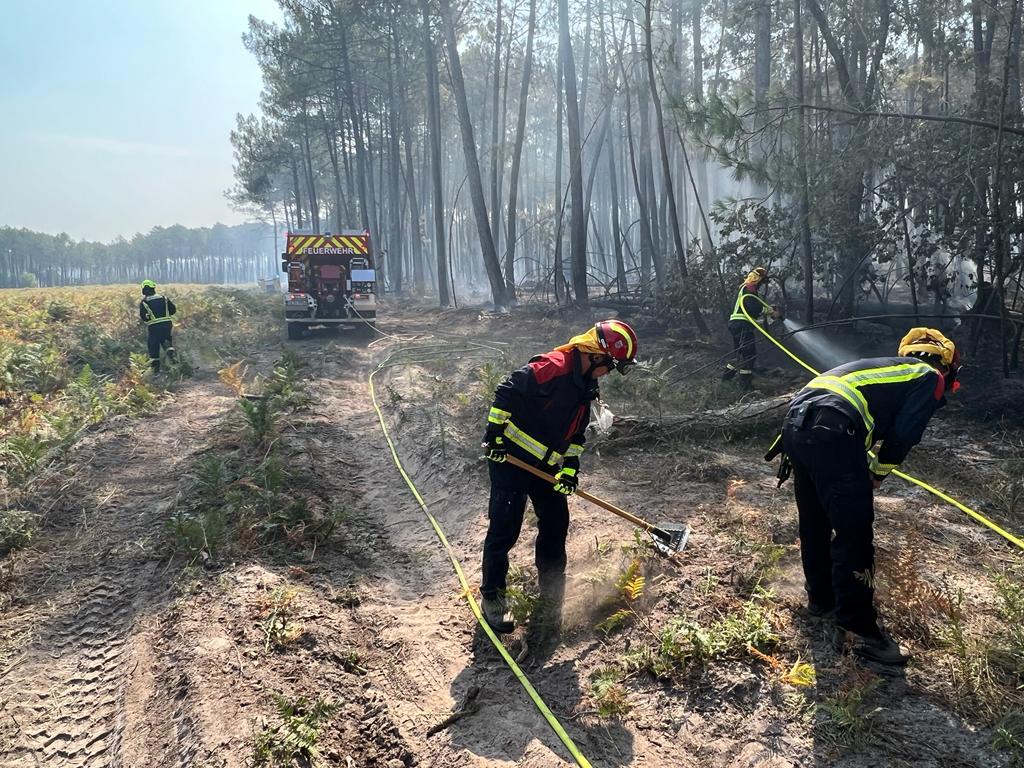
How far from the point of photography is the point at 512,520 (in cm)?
412

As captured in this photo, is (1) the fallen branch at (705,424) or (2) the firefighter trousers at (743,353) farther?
(2) the firefighter trousers at (743,353)

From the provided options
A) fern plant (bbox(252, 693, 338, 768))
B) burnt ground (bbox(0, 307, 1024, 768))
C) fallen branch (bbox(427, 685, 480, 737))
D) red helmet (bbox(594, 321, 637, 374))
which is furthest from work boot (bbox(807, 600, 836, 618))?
fern plant (bbox(252, 693, 338, 768))

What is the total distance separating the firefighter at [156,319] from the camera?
1110 centimetres

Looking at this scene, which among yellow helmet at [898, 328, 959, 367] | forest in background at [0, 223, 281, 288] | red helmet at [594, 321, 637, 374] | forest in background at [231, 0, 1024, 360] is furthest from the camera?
forest in background at [0, 223, 281, 288]

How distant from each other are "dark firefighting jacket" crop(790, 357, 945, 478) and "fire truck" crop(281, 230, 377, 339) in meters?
14.0

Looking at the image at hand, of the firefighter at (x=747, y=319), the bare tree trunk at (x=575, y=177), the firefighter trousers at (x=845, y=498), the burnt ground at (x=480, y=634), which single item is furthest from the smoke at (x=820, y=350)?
the firefighter trousers at (x=845, y=498)

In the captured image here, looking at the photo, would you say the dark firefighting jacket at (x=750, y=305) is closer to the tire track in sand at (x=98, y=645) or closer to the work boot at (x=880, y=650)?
the work boot at (x=880, y=650)

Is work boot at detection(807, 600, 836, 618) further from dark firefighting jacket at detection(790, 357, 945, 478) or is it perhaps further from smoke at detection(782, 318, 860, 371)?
smoke at detection(782, 318, 860, 371)

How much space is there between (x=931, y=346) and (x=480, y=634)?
3162mm

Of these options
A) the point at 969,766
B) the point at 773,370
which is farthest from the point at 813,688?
the point at 773,370

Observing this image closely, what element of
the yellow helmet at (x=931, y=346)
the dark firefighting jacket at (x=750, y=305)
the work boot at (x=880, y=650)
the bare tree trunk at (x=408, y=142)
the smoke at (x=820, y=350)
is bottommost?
the work boot at (x=880, y=650)

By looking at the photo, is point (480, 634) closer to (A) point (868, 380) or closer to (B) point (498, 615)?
(B) point (498, 615)

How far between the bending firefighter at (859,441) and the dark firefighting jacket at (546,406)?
50.3 inches

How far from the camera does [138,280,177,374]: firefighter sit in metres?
11.1
